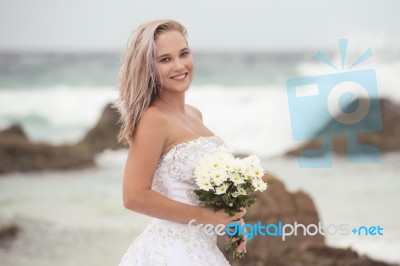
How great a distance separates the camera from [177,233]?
2260mm

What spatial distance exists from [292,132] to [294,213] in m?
2.34

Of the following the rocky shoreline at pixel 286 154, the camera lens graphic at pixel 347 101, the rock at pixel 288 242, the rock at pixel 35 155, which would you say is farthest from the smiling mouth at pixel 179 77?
the rock at pixel 35 155

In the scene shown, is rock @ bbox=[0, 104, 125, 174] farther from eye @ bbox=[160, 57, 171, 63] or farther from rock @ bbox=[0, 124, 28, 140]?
eye @ bbox=[160, 57, 171, 63]

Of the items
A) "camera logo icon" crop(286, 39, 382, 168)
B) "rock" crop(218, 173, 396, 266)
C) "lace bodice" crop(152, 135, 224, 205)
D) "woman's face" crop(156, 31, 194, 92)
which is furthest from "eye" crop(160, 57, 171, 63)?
"camera logo icon" crop(286, 39, 382, 168)

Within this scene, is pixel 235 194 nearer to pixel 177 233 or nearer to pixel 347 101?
pixel 177 233

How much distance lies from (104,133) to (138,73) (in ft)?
18.3

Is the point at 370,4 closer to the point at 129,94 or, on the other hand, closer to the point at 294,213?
the point at 294,213

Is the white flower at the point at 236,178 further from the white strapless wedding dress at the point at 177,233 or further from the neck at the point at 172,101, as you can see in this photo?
the neck at the point at 172,101

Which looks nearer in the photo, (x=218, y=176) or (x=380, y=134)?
(x=218, y=176)

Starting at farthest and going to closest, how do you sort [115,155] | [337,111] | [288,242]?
[115,155] → [337,111] → [288,242]

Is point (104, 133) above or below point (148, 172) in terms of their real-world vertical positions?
below

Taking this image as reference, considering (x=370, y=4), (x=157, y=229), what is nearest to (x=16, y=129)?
(x=370, y=4)

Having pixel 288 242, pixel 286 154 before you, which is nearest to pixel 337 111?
pixel 286 154

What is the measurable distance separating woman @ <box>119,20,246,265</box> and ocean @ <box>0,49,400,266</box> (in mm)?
3931
